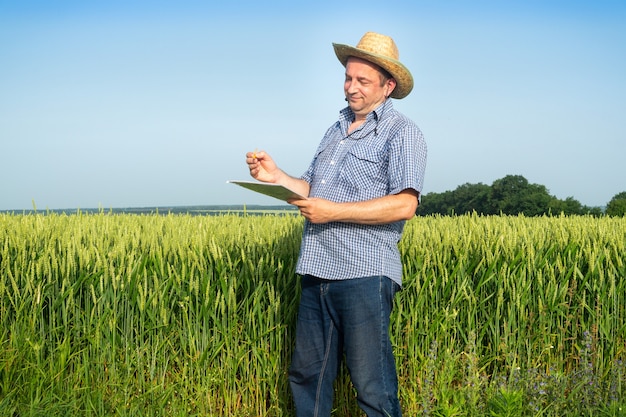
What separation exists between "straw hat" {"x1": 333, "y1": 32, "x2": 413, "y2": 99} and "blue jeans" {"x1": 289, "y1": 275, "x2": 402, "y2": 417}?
3.31 ft

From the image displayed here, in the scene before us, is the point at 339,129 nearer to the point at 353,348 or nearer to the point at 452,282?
the point at 353,348

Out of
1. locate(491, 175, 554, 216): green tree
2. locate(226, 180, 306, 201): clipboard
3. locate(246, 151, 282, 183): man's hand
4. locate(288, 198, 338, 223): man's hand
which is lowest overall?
locate(288, 198, 338, 223): man's hand

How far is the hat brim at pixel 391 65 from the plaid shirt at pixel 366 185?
0.53 feet

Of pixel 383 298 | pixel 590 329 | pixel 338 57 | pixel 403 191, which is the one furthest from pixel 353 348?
pixel 590 329

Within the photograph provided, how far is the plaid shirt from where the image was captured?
120 inches

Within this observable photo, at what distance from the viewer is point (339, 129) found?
3.45 m

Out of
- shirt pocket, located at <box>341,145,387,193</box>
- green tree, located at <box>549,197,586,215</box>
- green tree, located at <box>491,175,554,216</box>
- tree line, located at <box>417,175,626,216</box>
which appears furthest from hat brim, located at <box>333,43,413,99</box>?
green tree, located at <box>491,175,554,216</box>

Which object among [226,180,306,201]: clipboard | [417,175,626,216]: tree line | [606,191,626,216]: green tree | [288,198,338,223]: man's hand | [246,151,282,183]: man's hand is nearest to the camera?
[226,180,306,201]: clipboard

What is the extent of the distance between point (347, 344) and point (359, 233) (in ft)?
1.71

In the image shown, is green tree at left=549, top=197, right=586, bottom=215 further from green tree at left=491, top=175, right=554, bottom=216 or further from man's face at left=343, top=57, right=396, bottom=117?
man's face at left=343, top=57, right=396, bottom=117

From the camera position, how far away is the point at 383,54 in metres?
3.28

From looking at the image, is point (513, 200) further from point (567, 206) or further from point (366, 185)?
point (366, 185)

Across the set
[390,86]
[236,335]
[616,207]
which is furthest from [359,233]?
[616,207]

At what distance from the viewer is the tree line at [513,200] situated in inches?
672
